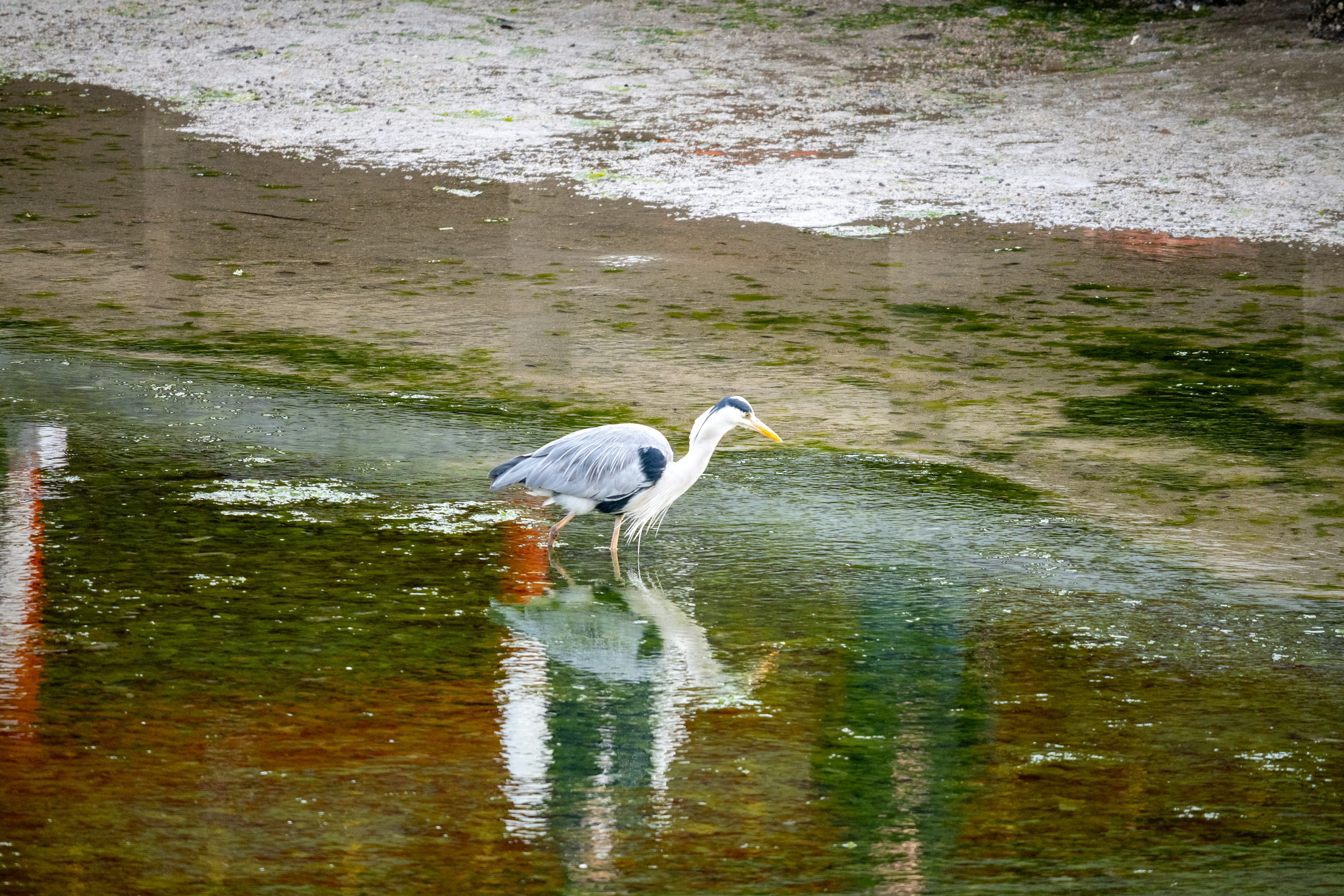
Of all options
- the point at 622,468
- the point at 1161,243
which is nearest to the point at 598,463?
the point at 622,468

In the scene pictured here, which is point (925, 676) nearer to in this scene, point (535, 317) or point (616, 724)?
point (616, 724)

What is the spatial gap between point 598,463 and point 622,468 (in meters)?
0.07

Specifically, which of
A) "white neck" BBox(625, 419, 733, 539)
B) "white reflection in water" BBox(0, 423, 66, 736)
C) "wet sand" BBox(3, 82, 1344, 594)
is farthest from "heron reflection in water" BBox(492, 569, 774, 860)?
"wet sand" BBox(3, 82, 1344, 594)

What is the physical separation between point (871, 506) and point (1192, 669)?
1.46 metres

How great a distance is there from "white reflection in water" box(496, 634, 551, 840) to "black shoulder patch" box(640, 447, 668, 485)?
0.74m

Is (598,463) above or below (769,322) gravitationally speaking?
below

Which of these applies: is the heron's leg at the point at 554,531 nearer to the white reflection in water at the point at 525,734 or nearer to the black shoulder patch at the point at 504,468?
the black shoulder patch at the point at 504,468

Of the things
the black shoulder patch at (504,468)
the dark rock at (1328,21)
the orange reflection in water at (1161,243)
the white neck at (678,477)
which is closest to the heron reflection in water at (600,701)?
the white neck at (678,477)

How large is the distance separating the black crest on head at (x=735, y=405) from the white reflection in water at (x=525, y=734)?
1.04 metres

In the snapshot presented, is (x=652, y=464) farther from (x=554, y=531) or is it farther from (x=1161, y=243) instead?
(x=1161, y=243)

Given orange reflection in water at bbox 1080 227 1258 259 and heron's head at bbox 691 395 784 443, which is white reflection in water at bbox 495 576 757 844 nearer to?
heron's head at bbox 691 395 784 443

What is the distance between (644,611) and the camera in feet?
15.1

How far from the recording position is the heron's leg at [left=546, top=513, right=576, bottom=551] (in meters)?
5.06

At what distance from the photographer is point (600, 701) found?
159 inches
